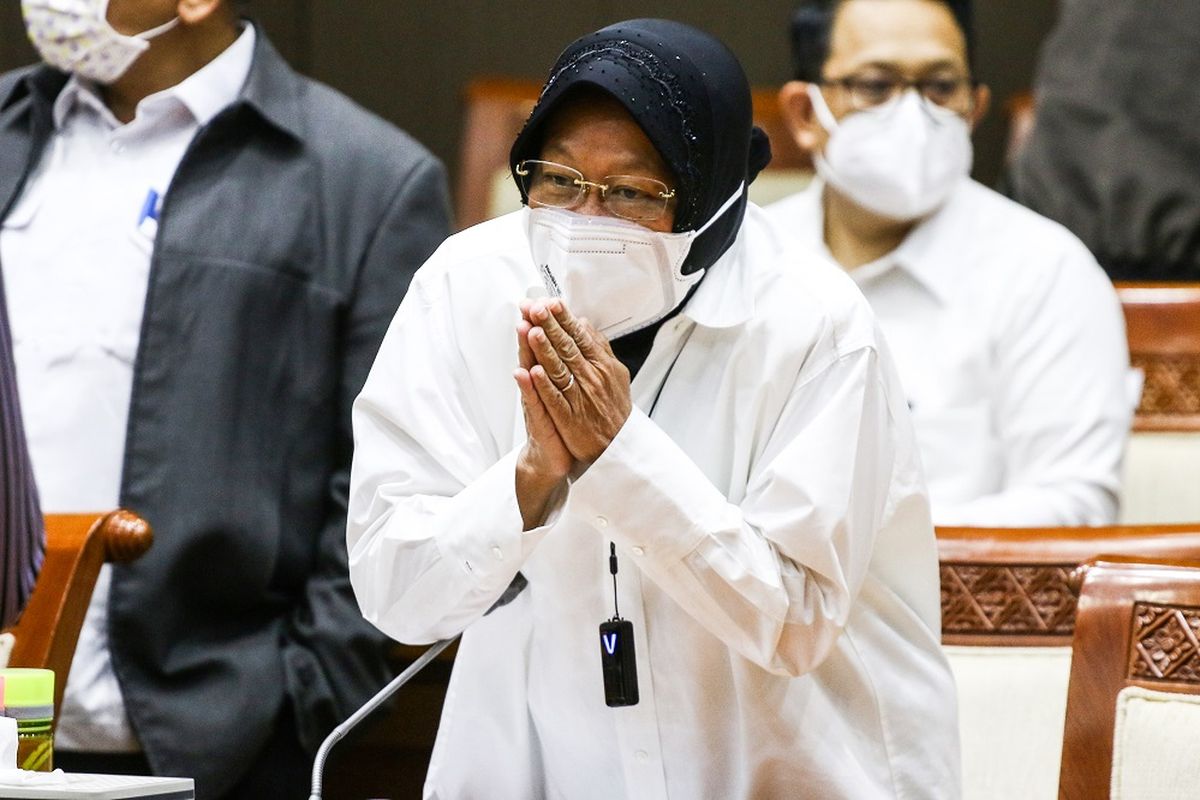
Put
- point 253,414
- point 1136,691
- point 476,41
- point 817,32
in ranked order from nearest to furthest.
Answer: point 1136,691 → point 253,414 → point 817,32 → point 476,41

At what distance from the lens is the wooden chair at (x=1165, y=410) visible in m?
3.21

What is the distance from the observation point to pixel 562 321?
1726 mm

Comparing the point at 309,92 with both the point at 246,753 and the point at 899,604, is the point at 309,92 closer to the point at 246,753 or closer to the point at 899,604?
the point at 246,753

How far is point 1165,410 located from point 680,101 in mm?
1738

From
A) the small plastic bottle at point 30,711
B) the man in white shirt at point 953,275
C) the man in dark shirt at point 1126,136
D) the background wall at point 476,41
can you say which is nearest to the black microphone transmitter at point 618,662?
the small plastic bottle at point 30,711

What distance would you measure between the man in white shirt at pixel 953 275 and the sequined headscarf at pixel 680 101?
1131mm

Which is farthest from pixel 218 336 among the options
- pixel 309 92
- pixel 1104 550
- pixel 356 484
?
pixel 1104 550

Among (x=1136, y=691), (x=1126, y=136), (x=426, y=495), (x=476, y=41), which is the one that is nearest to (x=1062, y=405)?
(x=1126, y=136)

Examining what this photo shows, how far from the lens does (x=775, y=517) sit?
1830 mm

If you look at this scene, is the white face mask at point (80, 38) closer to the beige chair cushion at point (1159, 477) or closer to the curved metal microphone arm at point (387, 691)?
the curved metal microphone arm at point (387, 691)

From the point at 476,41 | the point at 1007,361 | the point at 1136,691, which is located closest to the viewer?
the point at 1136,691

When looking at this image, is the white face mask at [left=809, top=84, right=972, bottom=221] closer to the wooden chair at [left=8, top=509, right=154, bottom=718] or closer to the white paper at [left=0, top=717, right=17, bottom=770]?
the wooden chair at [left=8, top=509, right=154, bottom=718]

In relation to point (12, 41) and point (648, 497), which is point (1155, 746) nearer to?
point (648, 497)

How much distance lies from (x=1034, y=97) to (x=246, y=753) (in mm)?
2491
